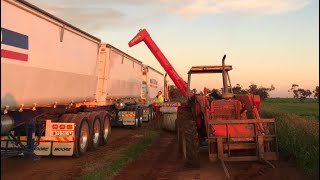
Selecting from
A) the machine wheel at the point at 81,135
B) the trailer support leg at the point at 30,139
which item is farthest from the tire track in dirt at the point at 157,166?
the trailer support leg at the point at 30,139

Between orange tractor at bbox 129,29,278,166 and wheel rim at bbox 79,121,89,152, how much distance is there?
330 cm

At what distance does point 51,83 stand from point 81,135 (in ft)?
8.62

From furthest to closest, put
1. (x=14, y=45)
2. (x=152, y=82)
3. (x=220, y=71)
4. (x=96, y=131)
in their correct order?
1. (x=152, y=82)
2. (x=96, y=131)
3. (x=220, y=71)
4. (x=14, y=45)

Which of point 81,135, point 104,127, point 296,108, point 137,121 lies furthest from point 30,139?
point 296,108

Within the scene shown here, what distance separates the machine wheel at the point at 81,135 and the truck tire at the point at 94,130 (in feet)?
0.96

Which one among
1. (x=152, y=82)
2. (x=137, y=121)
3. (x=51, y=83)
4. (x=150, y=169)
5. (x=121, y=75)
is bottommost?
(x=150, y=169)

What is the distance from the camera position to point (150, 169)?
359 inches

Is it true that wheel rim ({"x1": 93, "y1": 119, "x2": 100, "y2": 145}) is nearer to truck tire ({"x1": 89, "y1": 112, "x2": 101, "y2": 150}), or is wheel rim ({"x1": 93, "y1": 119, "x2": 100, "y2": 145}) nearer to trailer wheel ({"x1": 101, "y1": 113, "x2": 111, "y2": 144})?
truck tire ({"x1": 89, "y1": 112, "x2": 101, "y2": 150})

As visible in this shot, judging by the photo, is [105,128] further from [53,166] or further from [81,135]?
[53,166]

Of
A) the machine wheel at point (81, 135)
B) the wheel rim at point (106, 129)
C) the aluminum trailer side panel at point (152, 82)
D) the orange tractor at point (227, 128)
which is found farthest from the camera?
the aluminum trailer side panel at point (152, 82)

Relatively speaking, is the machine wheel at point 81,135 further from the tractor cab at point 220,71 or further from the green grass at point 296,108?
the green grass at point 296,108

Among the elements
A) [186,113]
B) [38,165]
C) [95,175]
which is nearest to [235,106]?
[186,113]

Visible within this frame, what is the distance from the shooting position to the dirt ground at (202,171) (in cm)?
788

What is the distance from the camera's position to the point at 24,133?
31.0ft
